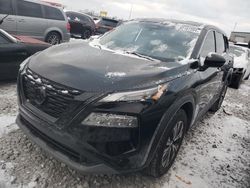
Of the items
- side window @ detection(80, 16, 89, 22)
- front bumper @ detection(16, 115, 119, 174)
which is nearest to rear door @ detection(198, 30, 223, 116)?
front bumper @ detection(16, 115, 119, 174)

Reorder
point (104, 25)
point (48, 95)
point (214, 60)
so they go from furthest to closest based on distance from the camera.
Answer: point (104, 25) → point (214, 60) → point (48, 95)

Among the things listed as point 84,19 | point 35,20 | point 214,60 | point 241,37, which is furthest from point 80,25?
point 241,37

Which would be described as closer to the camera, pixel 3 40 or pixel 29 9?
pixel 3 40

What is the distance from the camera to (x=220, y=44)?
4699mm

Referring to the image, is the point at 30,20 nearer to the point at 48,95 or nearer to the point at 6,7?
the point at 6,7

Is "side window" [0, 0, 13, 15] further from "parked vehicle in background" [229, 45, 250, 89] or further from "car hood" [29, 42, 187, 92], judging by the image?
"parked vehicle in background" [229, 45, 250, 89]

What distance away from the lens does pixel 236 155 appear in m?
3.98

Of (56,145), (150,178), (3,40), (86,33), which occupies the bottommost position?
(86,33)

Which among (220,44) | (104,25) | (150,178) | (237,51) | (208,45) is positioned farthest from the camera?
(104,25)

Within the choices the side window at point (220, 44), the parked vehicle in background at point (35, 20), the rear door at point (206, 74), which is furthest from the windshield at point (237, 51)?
the parked vehicle in background at point (35, 20)

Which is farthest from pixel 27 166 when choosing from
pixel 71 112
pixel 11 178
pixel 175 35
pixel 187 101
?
pixel 175 35

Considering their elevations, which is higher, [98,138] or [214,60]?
[214,60]

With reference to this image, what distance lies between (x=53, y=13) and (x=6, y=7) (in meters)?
1.91

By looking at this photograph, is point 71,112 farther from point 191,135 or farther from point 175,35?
point 191,135
